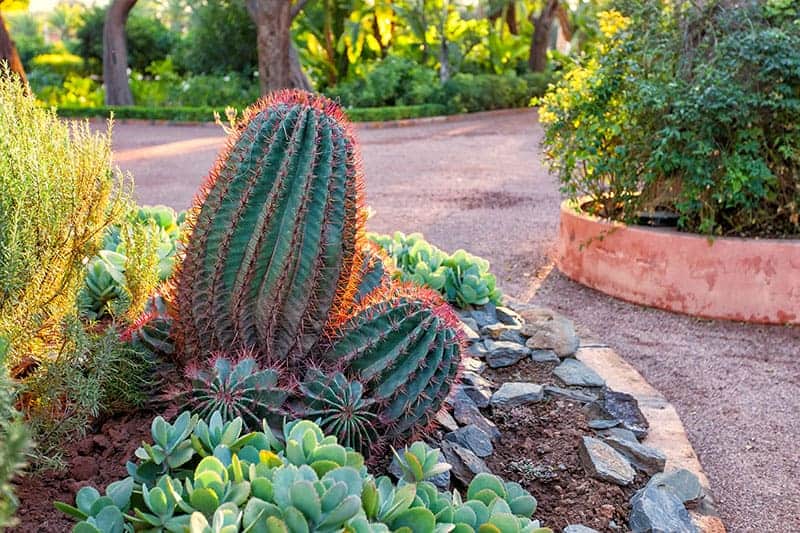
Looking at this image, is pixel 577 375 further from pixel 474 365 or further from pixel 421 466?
pixel 421 466

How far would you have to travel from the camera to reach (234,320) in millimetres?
2346

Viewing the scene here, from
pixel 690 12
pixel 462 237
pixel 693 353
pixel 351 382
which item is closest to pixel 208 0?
pixel 462 237

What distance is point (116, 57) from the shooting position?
1775cm

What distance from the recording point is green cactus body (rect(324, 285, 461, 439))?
230cm

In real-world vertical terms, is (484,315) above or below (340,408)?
below

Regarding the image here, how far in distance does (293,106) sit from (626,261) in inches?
128

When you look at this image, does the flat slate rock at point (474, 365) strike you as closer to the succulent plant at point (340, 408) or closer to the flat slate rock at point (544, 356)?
the flat slate rock at point (544, 356)

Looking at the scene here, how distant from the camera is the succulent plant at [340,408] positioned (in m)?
2.20

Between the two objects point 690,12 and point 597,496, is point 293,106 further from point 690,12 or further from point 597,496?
point 690,12

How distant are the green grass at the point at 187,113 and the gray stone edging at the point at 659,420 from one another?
12450 millimetres

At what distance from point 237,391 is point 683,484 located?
1.42 m

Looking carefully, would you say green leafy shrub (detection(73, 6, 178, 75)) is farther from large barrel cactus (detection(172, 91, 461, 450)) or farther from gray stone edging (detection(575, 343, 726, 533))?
large barrel cactus (detection(172, 91, 461, 450))

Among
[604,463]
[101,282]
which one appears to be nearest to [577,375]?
[604,463]

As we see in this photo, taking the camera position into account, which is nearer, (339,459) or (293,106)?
(339,459)
